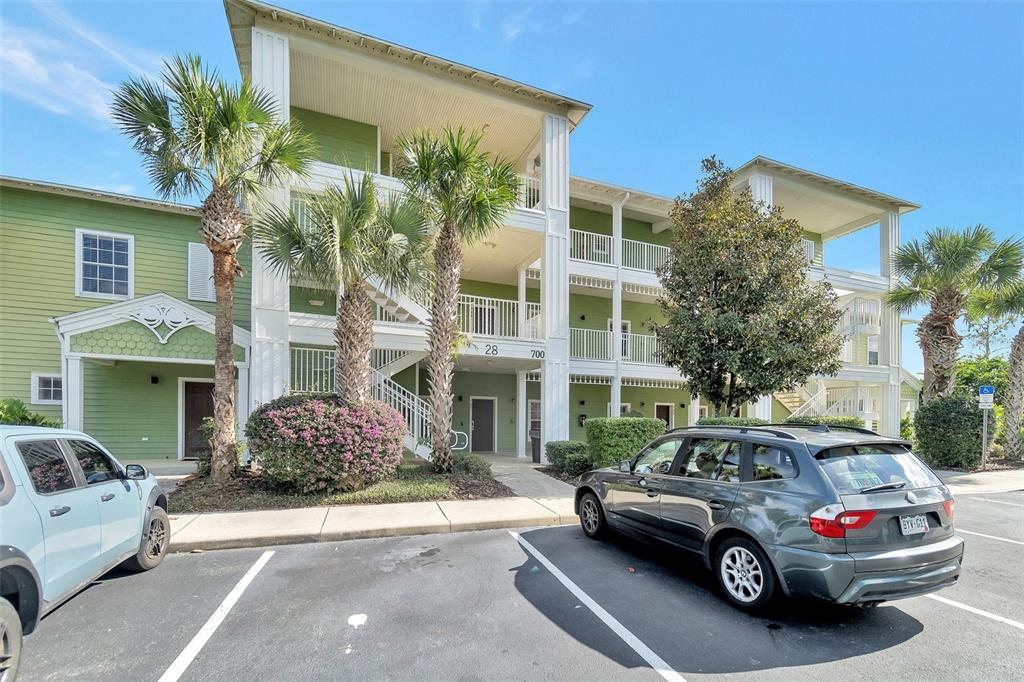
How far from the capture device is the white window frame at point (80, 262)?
39.5 feet

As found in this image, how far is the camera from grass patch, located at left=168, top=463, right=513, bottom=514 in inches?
299

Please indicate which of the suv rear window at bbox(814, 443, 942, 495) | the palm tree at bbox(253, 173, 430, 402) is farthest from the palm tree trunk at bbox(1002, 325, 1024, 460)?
Answer: the palm tree at bbox(253, 173, 430, 402)

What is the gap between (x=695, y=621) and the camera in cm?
398

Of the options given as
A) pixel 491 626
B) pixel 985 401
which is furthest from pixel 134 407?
pixel 985 401

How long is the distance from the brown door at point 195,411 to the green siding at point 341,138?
7.45 m

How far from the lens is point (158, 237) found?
12.7 metres

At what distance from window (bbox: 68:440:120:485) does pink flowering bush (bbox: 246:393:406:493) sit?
3.34 m

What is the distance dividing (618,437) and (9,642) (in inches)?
349

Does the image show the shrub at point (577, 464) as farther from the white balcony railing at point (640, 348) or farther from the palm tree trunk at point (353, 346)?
the white balcony railing at point (640, 348)

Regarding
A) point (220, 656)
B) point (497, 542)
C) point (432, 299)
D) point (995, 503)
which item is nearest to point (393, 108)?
point (432, 299)

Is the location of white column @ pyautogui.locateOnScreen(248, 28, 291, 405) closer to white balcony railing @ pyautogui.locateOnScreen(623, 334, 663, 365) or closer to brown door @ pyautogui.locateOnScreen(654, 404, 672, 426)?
white balcony railing @ pyautogui.locateOnScreen(623, 334, 663, 365)

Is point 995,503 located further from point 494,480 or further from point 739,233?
point 494,480

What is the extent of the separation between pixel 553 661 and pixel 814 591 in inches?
84.9

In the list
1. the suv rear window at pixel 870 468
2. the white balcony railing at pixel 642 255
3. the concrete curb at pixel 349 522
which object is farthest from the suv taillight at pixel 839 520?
the white balcony railing at pixel 642 255
